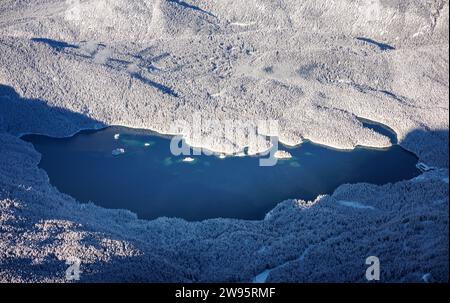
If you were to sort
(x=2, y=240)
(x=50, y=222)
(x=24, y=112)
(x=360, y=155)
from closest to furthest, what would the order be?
(x=2, y=240) < (x=50, y=222) < (x=360, y=155) < (x=24, y=112)

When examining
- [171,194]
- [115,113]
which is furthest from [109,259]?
[115,113]

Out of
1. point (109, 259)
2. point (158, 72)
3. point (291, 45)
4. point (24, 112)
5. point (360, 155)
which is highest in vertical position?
point (291, 45)

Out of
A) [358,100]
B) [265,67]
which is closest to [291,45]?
[265,67]

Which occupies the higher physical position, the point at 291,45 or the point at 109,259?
the point at 291,45

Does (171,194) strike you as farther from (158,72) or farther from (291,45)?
(291,45)

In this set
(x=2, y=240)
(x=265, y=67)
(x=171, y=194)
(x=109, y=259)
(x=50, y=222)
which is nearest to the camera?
(x=109, y=259)

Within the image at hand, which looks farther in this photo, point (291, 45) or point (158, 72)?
point (291, 45)

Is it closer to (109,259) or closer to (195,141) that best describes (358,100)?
(195,141)
